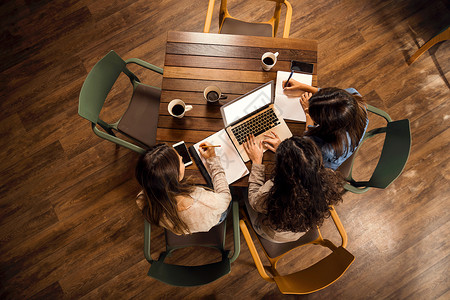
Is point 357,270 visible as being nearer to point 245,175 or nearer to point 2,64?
point 245,175

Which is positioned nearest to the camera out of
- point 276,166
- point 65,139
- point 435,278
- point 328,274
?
point 276,166

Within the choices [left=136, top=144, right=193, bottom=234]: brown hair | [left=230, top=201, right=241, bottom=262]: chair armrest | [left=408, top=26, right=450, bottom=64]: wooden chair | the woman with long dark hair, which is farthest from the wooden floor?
[left=136, top=144, right=193, bottom=234]: brown hair

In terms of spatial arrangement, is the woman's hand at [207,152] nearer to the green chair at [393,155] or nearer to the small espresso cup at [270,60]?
the small espresso cup at [270,60]

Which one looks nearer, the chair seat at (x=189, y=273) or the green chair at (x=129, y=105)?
the chair seat at (x=189, y=273)

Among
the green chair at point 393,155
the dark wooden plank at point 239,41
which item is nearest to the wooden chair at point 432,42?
the green chair at point 393,155

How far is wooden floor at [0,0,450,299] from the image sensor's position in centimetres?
222

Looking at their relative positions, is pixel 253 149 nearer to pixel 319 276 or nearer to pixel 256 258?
pixel 256 258

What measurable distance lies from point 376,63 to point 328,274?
6.90 feet

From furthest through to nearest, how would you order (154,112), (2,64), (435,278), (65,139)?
(2,64) → (65,139) → (435,278) → (154,112)

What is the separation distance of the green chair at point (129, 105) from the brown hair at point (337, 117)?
3.56 ft

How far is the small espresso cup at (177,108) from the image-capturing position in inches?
61.4

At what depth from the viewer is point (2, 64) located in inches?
102

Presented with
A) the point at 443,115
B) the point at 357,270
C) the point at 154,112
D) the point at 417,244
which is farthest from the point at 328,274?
the point at 443,115

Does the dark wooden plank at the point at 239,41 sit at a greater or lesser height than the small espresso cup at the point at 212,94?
greater
